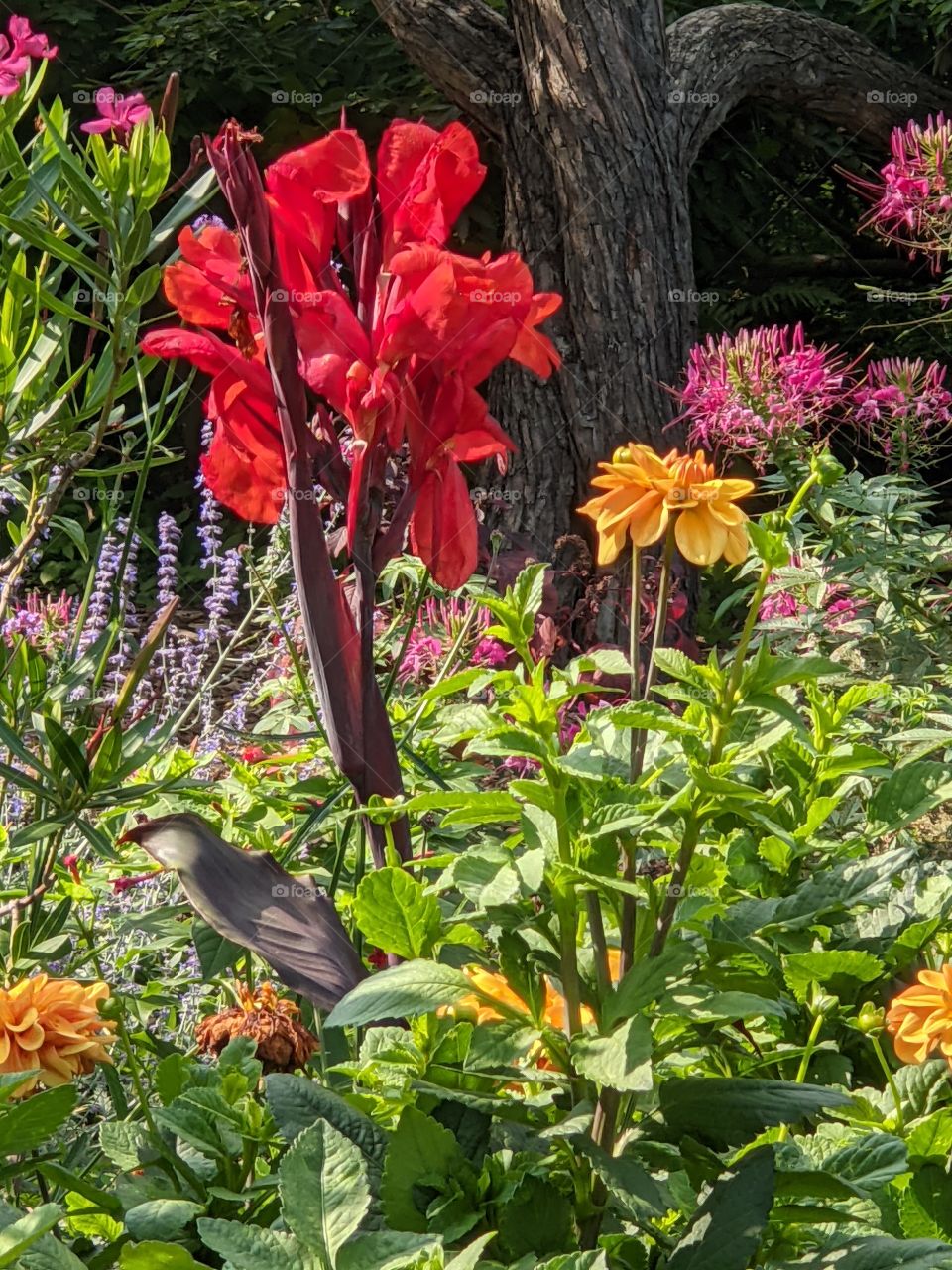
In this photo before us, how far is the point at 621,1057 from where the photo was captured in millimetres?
687

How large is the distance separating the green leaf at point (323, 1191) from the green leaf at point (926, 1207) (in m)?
0.32

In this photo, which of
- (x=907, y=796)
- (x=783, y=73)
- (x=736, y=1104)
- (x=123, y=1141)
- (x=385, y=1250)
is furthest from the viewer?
(x=783, y=73)

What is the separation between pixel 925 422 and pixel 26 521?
4.62ft

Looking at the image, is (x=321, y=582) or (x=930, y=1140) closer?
(x=930, y=1140)

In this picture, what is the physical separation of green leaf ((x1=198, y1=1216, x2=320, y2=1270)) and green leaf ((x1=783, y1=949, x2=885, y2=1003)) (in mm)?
391

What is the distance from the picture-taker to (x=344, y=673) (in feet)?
3.23

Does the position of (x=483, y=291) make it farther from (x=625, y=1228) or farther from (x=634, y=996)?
(x=625, y=1228)

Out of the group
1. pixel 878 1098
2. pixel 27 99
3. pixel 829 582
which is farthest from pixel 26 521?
pixel 829 582

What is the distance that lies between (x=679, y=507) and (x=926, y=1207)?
41 cm

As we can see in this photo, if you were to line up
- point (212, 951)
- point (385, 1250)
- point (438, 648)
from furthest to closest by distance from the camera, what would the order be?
point (438, 648)
point (212, 951)
point (385, 1250)

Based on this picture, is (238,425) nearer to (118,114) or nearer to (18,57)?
(118,114)

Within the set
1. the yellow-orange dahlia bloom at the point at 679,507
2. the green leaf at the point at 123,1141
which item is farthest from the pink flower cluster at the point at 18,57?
the green leaf at the point at 123,1141

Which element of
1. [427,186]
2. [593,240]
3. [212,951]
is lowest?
[212,951]

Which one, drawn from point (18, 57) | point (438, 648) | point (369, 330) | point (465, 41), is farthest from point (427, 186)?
point (465, 41)
